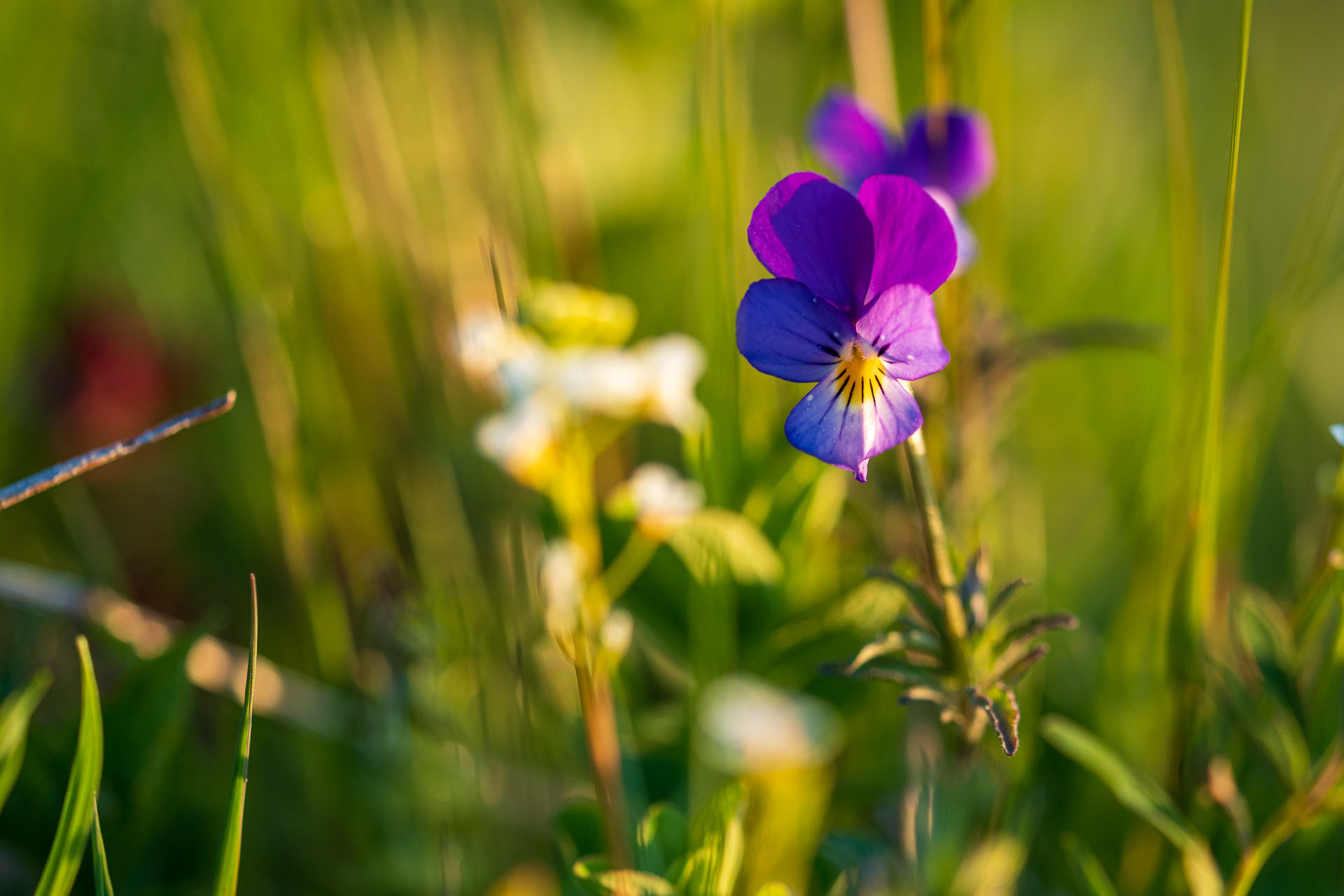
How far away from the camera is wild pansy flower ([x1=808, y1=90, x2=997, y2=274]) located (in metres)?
0.74

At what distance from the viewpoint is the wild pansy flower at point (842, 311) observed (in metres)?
0.47

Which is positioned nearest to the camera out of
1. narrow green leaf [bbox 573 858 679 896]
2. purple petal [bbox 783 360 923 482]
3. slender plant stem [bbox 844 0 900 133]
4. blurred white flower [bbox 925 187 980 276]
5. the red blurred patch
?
purple petal [bbox 783 360 923 482]

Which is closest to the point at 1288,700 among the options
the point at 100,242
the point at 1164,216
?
the point at 1164,216

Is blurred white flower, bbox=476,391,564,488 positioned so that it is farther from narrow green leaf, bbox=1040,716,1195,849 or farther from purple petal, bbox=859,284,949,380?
narrow green leaf, bbox=1040,716,1195,849

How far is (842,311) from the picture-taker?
53cm

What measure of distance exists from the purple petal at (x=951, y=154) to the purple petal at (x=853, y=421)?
320 millimetres

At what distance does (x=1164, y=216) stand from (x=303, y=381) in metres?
1.10

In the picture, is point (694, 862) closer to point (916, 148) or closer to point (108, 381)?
point (916, 148)

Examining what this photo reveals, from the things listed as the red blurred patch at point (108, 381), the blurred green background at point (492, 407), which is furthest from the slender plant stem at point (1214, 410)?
the red blurred patch at point (108, 381)

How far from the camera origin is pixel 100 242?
1.56m

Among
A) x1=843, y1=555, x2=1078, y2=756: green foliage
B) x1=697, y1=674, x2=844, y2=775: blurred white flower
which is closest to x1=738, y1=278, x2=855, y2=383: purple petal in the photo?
x1=843, y1=555, x2=1078, y2=756: green foliage

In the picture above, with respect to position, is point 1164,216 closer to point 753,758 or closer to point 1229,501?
point 1229,501

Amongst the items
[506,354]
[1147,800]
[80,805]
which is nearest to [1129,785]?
[1147,800]

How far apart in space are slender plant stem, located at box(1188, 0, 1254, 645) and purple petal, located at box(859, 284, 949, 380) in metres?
0.22
